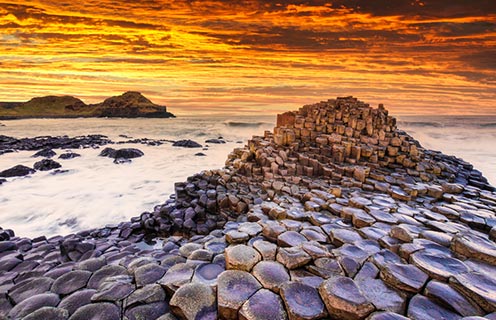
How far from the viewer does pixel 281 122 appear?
33.4 ft

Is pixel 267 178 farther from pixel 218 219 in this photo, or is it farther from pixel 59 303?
pixel 59 303

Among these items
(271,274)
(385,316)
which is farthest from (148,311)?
(385,316)

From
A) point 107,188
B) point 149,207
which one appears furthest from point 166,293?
point 107,188

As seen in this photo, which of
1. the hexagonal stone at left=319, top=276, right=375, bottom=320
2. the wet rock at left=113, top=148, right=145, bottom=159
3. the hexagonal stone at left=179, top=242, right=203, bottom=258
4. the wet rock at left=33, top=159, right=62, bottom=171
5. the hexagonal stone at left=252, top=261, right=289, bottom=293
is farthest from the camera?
the wet rock at left=113, top=148, right=145, bottom=159

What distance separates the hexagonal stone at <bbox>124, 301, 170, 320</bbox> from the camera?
2580 mm

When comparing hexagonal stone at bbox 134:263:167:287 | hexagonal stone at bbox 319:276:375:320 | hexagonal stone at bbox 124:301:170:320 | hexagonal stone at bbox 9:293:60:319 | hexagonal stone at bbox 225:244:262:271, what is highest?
hexagonal stone at bbox 319:276:375:320

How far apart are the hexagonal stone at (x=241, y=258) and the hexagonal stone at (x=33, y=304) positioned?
205cm

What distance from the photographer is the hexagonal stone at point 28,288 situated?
3.28m

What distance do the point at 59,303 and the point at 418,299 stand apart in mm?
3887

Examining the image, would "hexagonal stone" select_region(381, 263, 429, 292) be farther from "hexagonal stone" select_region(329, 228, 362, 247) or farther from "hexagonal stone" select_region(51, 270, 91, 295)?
"hexagonal stone" select_region(51, 270, 91, 295)

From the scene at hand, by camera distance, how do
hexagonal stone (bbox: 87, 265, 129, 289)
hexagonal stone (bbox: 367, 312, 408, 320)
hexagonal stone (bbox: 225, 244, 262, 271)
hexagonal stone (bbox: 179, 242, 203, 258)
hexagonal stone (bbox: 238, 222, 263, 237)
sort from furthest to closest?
hexagonal stone (bbox: 238, 222, 263, 237), hexagonal stone (bbox: 179, 242, 203, 258), hexagonal stone (bbox: 87, 265, 129, 289), hexagonal stone (bbox: 225, 244, 262, 271), hexagonal stone (bbox: 367, 312, 408, 320)

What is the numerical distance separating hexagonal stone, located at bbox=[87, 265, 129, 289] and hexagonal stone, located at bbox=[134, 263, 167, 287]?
1.17 feet

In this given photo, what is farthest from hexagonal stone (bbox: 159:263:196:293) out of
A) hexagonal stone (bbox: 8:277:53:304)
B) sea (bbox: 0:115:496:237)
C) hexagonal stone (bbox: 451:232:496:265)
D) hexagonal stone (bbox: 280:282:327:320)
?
sea (bbox: 0:115:496:237)

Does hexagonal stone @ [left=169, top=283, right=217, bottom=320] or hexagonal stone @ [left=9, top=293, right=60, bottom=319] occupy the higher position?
hexagonal stone @ [left=169, top=283, right=217, bottom=320]
